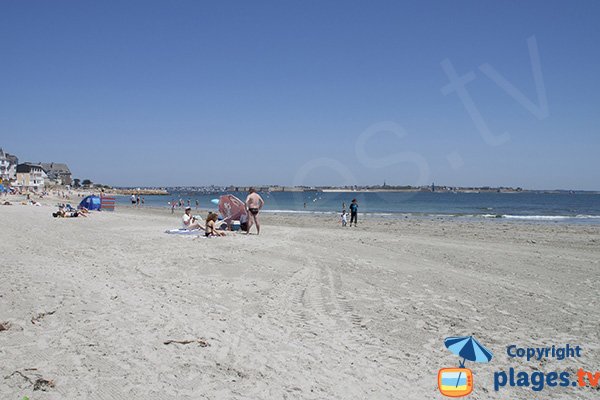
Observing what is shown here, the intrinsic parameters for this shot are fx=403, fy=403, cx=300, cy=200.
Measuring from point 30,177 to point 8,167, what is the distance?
5.68m

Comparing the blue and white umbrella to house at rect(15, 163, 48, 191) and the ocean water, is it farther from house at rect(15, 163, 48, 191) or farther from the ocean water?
house at rect(15, 163, 48, 191)

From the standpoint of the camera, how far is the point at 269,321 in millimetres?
5434

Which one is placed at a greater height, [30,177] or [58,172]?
[58,172]

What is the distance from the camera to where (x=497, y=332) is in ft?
17.6

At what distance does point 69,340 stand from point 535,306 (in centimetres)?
674

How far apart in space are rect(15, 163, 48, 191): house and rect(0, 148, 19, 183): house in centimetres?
144

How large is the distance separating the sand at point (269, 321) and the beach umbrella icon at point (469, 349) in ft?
0.27

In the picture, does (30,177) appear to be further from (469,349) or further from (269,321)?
(469,349)

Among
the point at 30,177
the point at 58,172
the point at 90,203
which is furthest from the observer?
the point at 58,172

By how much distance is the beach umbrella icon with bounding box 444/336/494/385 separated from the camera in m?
4.50

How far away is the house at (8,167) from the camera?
323ft

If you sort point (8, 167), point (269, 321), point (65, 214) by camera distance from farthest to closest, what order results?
point (8, 167) → point (65, 214) → point (269, 321)

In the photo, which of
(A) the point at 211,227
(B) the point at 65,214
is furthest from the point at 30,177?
(A) the point at 211,227

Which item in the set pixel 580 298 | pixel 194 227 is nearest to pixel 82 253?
pixel 194 227
